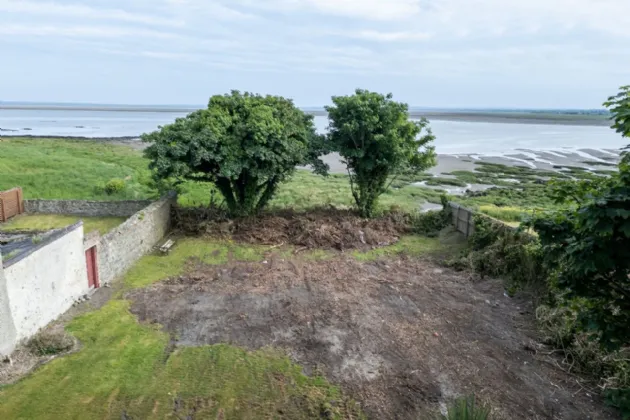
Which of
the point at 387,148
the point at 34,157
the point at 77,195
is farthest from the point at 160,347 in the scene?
the point at 34,157

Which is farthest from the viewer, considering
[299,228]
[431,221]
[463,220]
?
[431,221]

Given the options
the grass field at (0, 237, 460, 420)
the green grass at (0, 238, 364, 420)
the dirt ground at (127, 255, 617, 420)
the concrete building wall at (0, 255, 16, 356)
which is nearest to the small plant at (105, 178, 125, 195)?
the dirt ground at (127, 255, 617, 420)

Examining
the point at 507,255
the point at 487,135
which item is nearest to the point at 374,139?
the point at 507,255

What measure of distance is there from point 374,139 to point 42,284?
540 inches

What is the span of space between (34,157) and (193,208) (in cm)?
2518

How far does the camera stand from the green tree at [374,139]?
1928cm

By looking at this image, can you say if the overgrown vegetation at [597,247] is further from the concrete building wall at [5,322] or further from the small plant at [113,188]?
the small plant at [113,188]

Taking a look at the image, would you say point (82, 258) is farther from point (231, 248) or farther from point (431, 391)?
point (431, 391)

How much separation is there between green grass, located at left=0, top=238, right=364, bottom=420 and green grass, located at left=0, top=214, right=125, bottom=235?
1026 centimetres

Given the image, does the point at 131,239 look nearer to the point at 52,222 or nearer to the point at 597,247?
the point at 52,222

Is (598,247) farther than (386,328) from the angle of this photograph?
No

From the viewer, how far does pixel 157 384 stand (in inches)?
351

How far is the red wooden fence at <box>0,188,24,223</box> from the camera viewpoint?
20.9 metres

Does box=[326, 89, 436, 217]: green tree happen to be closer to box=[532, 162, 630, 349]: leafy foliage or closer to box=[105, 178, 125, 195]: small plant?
box=[532, 162, 630, 349]: leafy foliage
